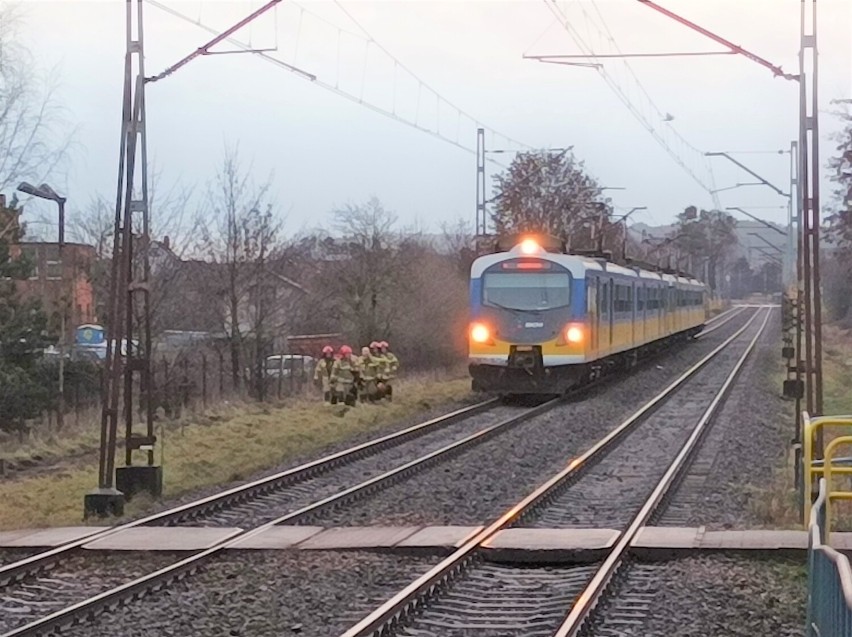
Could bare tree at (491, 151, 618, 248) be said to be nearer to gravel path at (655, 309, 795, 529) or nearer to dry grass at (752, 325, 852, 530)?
dry grass at (752, 325, 852, 530)

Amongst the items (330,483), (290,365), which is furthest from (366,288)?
(330,483)

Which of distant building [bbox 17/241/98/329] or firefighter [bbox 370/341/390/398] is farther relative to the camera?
distant building [bbox 17/241/98/329]

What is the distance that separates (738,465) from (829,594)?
41.2 ft

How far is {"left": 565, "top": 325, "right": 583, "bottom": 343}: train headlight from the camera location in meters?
27.1

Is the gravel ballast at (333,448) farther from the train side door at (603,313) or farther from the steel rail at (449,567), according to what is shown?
the steel rail at (449,567)

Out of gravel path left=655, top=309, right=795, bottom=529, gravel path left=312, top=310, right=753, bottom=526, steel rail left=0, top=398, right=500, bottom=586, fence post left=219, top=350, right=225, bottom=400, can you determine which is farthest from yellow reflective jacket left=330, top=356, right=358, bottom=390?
fence post left=219, top=350, right=225, bottom=400

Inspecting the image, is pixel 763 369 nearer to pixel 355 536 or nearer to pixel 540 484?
pixel 540 484

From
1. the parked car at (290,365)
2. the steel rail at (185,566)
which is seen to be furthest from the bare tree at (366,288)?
the steel rail at (185,566)

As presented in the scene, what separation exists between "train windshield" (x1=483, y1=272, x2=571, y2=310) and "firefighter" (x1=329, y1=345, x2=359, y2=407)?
126 inches

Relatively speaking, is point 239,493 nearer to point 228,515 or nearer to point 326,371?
point 228,515

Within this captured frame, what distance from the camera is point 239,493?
15000mm

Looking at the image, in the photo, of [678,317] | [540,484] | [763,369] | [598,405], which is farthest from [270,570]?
[678,317]

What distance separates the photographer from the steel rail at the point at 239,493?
431 inches

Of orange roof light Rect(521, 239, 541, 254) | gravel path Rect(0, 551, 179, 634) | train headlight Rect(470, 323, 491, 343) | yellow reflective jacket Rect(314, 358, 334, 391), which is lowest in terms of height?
gravel path Rect(0, 551, 179, 634)
